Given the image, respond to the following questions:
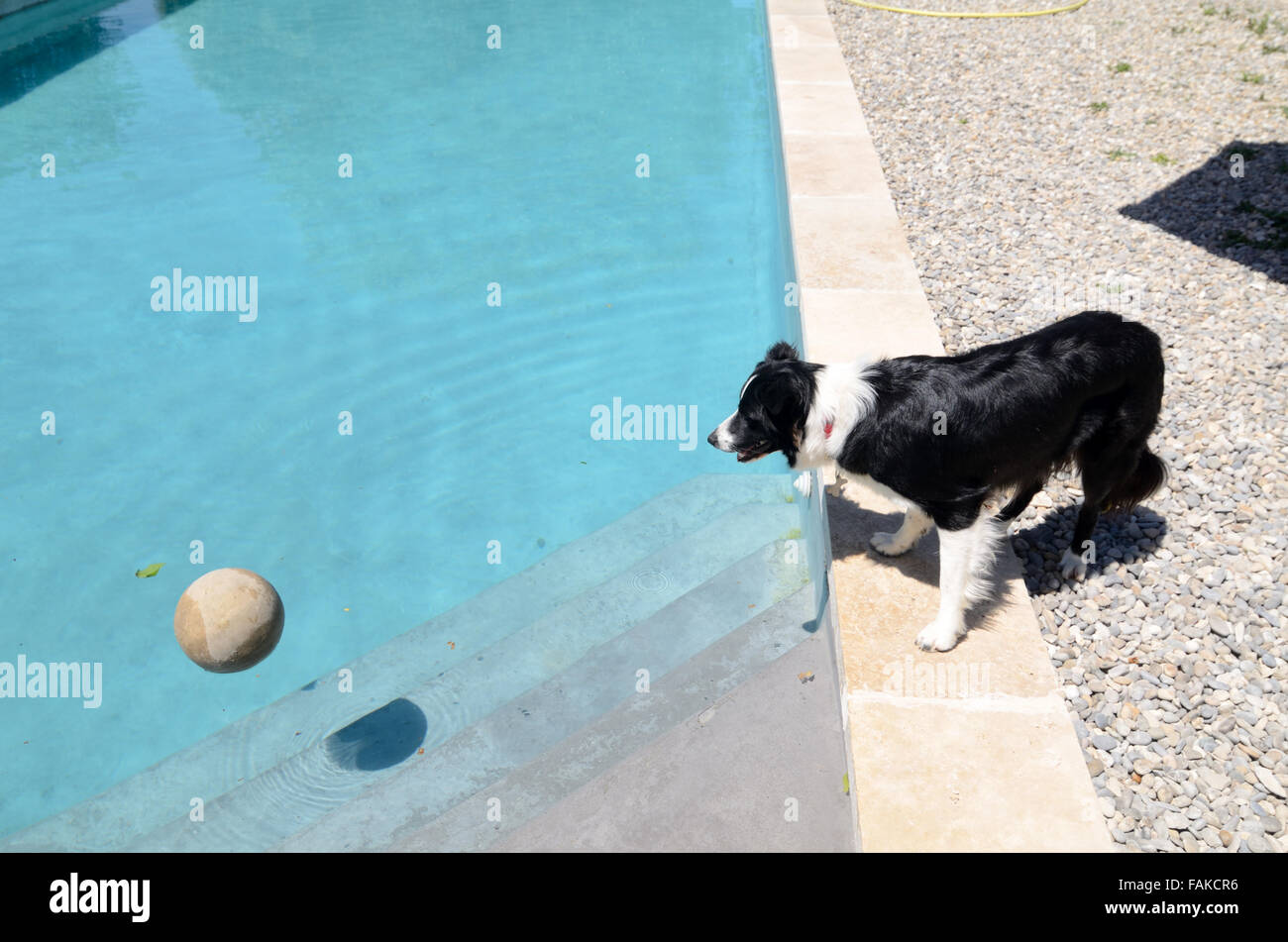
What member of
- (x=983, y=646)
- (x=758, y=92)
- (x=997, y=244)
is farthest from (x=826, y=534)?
(x=758, y=92)

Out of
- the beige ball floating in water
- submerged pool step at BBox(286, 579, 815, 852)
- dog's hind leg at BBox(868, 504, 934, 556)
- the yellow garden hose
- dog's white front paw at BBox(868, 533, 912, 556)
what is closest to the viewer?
the beige ball floating in water

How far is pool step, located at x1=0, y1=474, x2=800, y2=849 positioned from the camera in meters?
3.66

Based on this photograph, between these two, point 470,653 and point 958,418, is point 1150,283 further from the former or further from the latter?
point 470,653

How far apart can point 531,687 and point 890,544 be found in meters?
1.70

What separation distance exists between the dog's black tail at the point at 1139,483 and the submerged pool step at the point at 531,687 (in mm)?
1448

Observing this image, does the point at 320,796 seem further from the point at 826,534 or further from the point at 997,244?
the point at 997,244

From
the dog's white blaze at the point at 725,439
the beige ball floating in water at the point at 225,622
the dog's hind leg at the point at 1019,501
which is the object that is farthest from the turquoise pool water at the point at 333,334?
the dog's hind leg at the point at 1019,501

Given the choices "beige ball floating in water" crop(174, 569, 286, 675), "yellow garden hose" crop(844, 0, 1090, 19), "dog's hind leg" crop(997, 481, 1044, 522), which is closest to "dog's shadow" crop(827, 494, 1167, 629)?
"dog's hind leg" crop(997, 481, 1044, 522)

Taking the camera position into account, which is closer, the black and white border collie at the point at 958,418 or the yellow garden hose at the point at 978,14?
the black and white border collie at the point at 958,418

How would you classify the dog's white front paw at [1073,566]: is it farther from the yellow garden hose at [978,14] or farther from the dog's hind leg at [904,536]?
the yellow garden hose at [978,14]

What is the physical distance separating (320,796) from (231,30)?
39.9ft

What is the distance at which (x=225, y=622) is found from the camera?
3.01 m

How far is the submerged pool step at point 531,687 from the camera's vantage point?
3548mm

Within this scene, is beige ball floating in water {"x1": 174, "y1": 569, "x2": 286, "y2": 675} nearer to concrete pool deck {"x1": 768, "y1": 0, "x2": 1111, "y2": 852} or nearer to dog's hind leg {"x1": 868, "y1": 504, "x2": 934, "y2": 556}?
concrete pool deck {"x1": 768, "y1": 0, "x2": 1111, "y2": 852}
